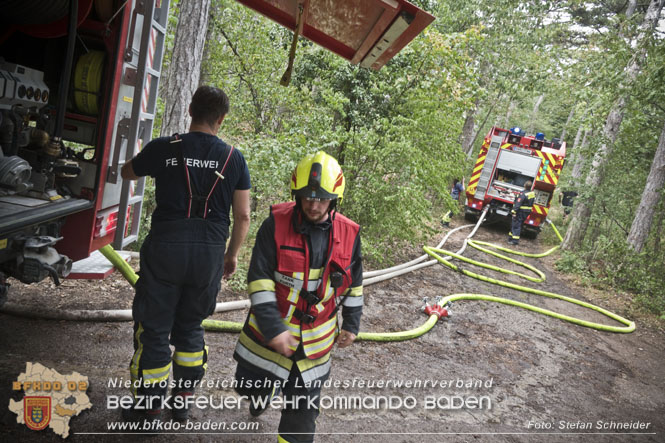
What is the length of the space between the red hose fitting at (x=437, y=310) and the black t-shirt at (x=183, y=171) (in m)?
3.79

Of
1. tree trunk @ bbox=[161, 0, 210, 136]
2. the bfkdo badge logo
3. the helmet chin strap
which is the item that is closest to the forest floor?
the bfkdo badge logo

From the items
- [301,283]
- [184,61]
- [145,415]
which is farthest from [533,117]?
[145,415]

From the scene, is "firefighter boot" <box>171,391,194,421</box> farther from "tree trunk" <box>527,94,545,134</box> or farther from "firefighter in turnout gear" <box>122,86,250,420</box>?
"tree trunk" <box>527,94,545,134</box>

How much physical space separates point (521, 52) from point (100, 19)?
17.5 metres

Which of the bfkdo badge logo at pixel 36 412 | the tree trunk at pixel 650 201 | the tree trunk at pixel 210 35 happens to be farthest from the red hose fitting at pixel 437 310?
the tree trunk at pixel 650 201

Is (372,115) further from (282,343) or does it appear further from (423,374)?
(282,343)

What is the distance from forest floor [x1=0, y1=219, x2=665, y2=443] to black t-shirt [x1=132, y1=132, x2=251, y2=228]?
4.32 ft

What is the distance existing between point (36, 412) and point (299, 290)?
1621mm

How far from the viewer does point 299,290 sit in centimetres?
236

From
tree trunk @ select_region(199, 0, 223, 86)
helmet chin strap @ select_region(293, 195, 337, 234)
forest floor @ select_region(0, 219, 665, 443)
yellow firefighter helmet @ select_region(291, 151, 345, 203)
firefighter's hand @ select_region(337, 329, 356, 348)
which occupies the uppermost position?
tree trunk @ select_region(199, 0, 223, 86)

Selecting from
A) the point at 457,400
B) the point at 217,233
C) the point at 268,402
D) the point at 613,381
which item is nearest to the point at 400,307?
the point at 457,400

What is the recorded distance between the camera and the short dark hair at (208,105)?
258cm

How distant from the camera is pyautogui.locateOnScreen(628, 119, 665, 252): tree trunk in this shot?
9.61 meters

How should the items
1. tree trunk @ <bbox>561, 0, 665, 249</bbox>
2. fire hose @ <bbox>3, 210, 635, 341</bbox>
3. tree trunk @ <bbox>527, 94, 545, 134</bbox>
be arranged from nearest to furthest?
fire hose @ <bbox>3, 210, 635, 341</bbox> < tree trunk @ <bbox>561, 0, 665, 249</bbox> < tree trunk @ <bbox>527, 94, 545, 134</bbox>
